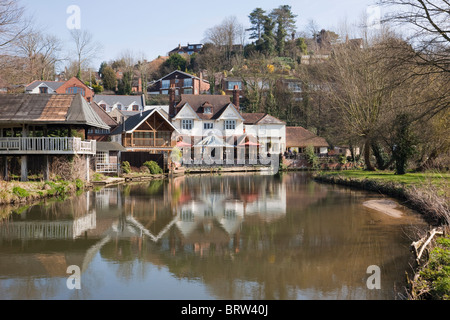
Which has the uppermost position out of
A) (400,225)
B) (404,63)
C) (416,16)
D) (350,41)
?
(350,41)

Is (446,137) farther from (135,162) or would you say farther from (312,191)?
(135,162)

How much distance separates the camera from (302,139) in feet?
183

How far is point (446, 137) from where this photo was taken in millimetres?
24594

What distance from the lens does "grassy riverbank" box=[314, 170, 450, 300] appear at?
805 cm

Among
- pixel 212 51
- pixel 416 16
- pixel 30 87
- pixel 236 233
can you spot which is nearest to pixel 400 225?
pixel 236 233

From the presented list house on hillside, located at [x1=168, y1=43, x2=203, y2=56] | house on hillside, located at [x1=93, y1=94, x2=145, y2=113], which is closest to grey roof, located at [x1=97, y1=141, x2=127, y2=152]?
house on hillside, located at [x1=93, y1=94, x2=145, y2=113]

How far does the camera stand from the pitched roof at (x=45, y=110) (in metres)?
25.1

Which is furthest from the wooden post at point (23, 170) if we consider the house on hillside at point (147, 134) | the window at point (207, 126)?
the window at point (207, 126)

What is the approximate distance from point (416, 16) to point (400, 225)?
8.05m

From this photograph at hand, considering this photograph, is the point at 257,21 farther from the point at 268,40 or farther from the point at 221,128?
the point at 221,128

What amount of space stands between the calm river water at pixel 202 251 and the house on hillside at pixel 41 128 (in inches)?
217

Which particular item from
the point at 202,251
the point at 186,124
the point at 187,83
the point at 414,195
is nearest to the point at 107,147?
the point at 186,124

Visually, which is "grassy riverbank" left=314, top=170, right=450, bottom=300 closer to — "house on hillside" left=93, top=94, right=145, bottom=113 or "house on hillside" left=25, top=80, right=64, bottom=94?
"house on hillside" left=93, top=94, right=145, bottom=113

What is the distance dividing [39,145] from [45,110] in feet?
7.51
